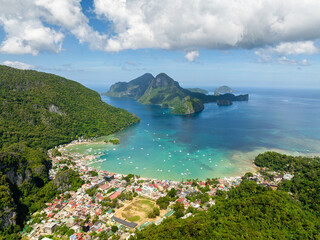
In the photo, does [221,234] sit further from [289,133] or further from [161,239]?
[289,133]

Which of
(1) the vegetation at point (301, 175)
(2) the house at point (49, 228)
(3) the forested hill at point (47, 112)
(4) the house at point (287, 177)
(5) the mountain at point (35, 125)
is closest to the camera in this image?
(2) the house at point (49, 228)

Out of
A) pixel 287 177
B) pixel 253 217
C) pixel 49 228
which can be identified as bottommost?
pixel 49 228

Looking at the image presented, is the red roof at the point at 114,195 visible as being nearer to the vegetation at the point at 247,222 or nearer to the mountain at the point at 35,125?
the mountain at the point at 35,125

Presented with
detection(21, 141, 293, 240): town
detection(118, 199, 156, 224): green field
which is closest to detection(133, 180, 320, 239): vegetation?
detection(21, 141, 293, 240): town

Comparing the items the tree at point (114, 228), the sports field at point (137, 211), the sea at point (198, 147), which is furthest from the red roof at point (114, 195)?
the sea at point (198, 147)

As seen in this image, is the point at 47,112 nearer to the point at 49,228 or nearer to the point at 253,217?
the point at 49,228

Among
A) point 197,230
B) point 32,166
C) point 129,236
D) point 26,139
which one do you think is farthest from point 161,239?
point 26,139

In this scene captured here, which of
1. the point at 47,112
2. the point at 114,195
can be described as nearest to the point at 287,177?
the point at 114,195

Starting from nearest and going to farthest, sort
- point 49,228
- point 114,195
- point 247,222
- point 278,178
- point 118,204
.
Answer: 1. point 247,222
2. point 49,228
3. point 118,204
4. point 114,195
5. point 278,178
